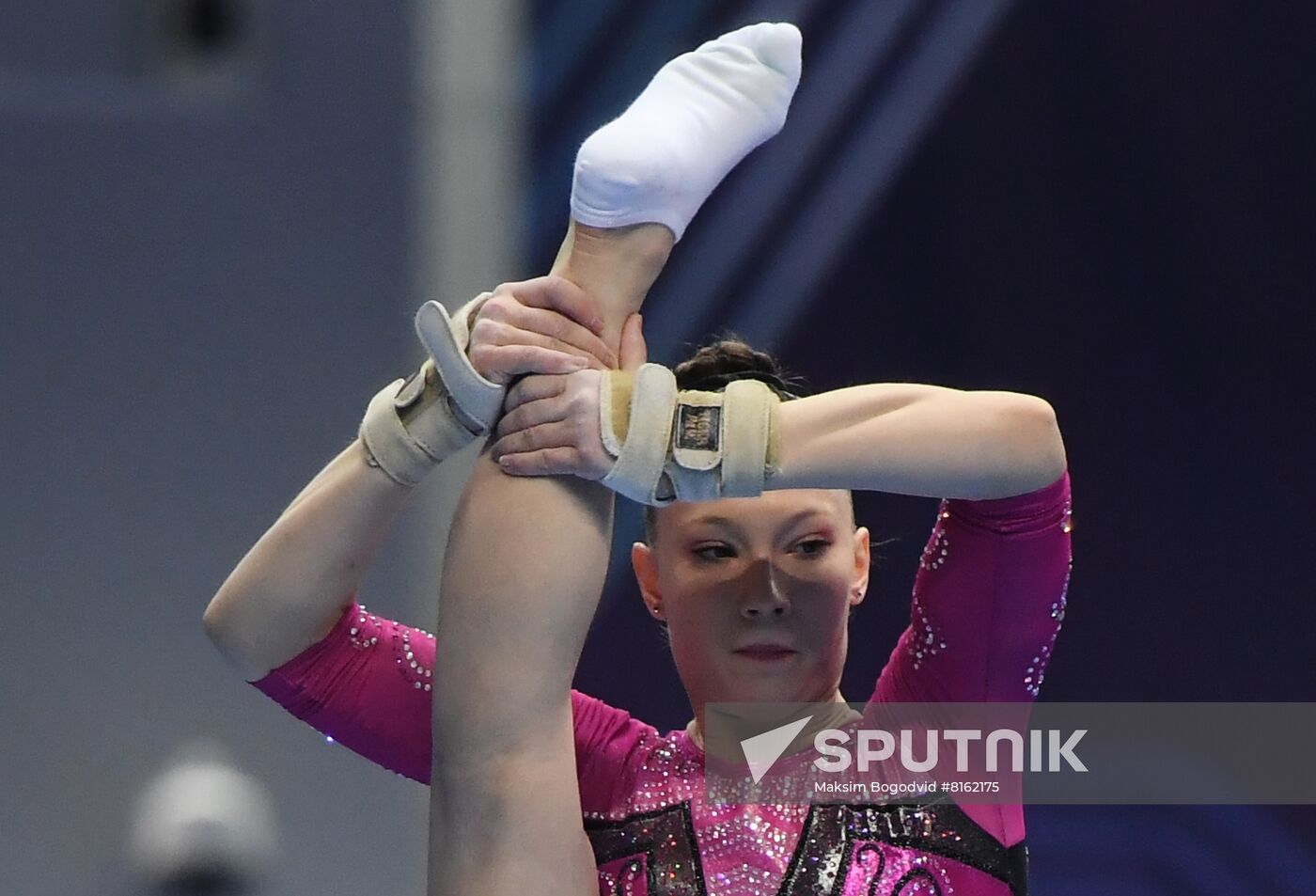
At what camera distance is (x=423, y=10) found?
7.68ft

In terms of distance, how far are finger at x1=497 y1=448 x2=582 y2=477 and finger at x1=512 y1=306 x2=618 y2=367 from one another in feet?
0.31

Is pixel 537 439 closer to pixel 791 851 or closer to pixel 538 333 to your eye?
pixel 538 333

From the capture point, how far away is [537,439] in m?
1.29

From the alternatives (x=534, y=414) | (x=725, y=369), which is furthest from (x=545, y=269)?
(x=534, y=414)

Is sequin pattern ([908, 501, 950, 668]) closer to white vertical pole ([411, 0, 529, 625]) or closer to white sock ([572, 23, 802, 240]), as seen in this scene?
white sock ([572, 23, 802, 240])

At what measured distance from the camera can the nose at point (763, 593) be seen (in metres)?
1.44

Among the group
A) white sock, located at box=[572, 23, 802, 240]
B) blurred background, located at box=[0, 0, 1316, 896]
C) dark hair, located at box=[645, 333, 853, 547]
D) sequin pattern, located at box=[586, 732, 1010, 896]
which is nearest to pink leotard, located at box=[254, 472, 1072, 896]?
sequin pattern, located at box=[586, 732, 1010, 896]

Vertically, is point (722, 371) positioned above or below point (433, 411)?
above

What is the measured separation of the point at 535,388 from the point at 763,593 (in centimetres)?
28

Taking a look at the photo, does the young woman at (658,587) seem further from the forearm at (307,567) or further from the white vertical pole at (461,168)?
the white vertical pole at (461,168)

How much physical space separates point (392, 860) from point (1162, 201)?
51.1 inches

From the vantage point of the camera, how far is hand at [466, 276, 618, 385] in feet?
4.29

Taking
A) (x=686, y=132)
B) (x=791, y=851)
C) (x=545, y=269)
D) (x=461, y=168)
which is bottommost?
(x=791, y=851)

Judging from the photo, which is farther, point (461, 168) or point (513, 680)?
point (461, 168)
